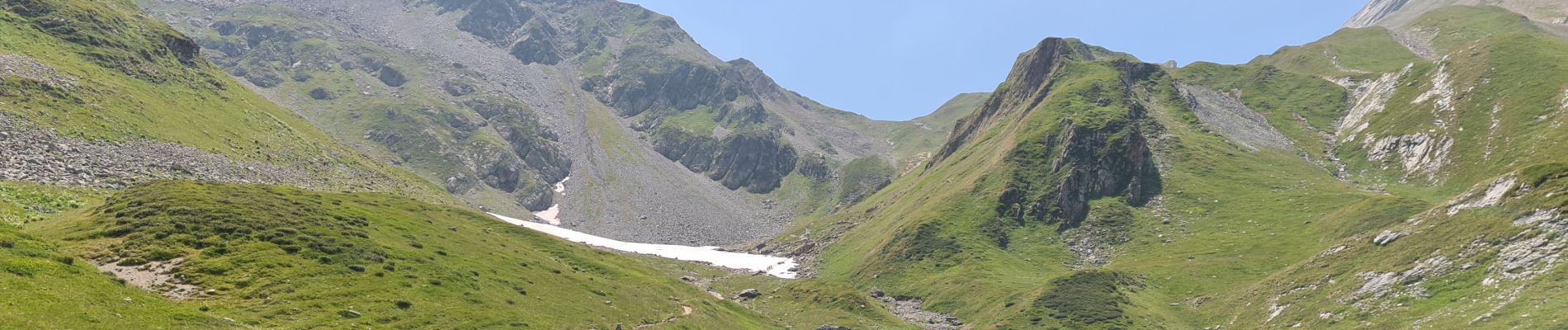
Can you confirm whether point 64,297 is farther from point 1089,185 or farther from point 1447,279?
point 1089,185

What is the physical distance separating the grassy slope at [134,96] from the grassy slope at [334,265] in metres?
51.2

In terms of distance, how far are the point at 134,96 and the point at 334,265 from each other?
11653cm

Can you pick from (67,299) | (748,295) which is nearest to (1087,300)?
(748,295)

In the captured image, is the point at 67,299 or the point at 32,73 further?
the point at 32,73

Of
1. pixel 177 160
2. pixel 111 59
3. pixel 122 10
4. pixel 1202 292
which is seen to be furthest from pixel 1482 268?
pixel 122 10

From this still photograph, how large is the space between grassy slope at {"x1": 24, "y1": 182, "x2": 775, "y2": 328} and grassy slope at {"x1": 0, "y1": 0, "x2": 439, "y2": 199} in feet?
168

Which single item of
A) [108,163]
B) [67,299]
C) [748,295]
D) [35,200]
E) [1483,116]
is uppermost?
[1483,116]

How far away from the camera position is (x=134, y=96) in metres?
142

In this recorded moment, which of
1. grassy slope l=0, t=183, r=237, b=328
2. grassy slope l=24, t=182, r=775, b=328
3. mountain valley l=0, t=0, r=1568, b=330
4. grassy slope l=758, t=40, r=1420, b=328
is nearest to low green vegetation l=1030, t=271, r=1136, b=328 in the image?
mountain valley l=0, t=0, r=1568, b=330

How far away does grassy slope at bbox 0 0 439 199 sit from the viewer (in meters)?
117

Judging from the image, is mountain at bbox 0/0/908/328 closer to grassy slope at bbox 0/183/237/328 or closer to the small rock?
grassy slope at bbox 0/183/237/328

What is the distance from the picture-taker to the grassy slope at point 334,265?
2082 inches

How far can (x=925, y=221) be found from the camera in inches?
7392

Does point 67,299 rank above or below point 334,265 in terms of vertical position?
above
